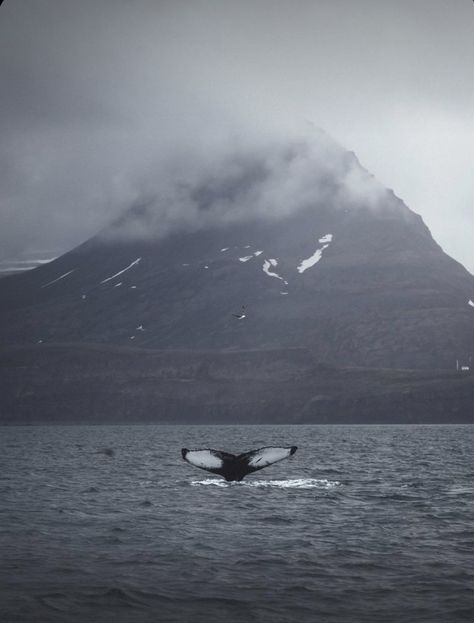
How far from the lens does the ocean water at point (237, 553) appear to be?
1401cm

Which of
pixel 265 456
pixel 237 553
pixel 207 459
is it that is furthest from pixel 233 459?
pixel 237 553

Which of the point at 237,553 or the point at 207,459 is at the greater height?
the point at 207,459

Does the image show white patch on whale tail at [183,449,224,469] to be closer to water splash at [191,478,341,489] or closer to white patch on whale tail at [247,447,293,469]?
white patch on whale tail at [247,447,293,469]

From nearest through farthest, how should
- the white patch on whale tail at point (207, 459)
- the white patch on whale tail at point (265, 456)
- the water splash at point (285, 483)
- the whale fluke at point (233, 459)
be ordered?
1. the white patch on whale tail at point (265, 456)
2. the whale fluke at point (233, 459)
3. the white patch on whale tail at point (207, 459)
4. the water splash at point (285, 483)

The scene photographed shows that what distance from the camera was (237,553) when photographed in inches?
760

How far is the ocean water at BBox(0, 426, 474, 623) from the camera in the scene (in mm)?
14008

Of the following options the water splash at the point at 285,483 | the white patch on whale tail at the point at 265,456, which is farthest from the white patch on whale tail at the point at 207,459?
the water splash at the point at 285,483

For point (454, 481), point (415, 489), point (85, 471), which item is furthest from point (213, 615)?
point (85, 471)

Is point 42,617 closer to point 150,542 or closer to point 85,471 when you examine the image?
point 150,542

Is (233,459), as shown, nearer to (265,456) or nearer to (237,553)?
(265,456)

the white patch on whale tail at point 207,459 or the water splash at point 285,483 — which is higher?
the white patch on whale tail at point 207,459

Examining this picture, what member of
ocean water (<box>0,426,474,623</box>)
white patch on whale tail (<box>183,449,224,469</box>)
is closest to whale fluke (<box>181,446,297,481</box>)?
white patch on whale tail (<box>183,449,224,469</box>)

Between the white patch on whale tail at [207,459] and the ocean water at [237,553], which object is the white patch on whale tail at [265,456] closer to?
the white patch on whale tail at [207,459]

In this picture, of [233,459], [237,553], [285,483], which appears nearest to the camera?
[233,459]
